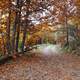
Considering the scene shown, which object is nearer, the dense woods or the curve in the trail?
the dense woods

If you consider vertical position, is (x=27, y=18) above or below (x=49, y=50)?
above

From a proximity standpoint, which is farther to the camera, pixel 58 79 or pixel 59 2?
pixel 59 2

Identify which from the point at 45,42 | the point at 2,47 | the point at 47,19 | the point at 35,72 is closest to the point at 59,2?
the point at 47,19

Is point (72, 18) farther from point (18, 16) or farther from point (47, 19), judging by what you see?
point (18, 16)

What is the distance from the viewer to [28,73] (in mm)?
8984

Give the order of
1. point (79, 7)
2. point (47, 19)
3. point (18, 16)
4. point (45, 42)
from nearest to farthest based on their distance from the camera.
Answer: point (18, 16), point (47, 19), point (79, 7), point (45, 42)

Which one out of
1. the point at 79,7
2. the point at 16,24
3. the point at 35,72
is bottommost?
the point at 35,72

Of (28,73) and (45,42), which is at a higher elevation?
(28,73)

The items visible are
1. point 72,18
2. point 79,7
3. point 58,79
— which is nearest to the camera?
point 58,79

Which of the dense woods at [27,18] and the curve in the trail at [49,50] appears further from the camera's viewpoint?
the curve in the trail at [49,50]

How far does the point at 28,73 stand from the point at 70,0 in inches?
500

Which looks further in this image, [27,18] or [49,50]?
[49,50]

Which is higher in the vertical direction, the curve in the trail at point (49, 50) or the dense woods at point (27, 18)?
the dense woods at point (27, 18)

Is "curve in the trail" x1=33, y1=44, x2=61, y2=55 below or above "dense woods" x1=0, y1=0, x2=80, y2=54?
below
